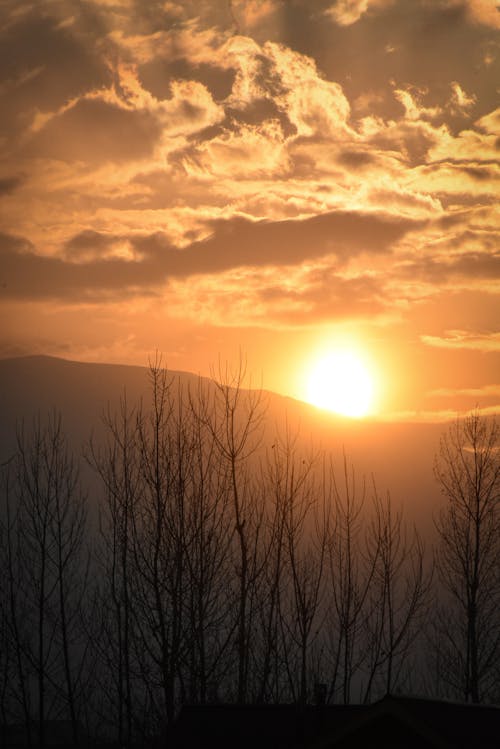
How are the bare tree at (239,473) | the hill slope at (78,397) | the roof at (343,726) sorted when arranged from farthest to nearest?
the hill slope at (78,397) → the bare tree at (239,473) → the roof at (343,726)

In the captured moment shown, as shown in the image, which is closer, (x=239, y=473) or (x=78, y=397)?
(x=239, y=473)

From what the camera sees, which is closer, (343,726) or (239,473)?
(343,726)

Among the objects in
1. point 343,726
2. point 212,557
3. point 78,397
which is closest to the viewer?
point 343,726

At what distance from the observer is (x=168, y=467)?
1507 cm

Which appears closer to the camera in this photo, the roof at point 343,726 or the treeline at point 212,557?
the roof at point 343,726

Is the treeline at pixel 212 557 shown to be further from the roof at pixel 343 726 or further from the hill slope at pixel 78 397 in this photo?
the hill slope at pixel 78 397

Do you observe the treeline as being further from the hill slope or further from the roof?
the hill slope

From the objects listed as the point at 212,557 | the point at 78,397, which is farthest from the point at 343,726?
the point at 78,397

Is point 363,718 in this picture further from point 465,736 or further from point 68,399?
point 68,399

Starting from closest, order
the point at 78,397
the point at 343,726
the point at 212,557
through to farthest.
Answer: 1. the point at 343,726
2. the point at 212,557
3. the point at 78,397

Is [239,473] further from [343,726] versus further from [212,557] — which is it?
[343,726]

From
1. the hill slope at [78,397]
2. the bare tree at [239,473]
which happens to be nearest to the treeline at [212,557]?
the bare tree at [239,473]

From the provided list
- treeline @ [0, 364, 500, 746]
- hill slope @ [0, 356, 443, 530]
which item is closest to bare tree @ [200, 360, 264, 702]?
treeline @ [0, 364, 500, 746]

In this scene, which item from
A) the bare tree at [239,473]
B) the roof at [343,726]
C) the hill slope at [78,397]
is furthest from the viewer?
the hill slope at [78,397]
